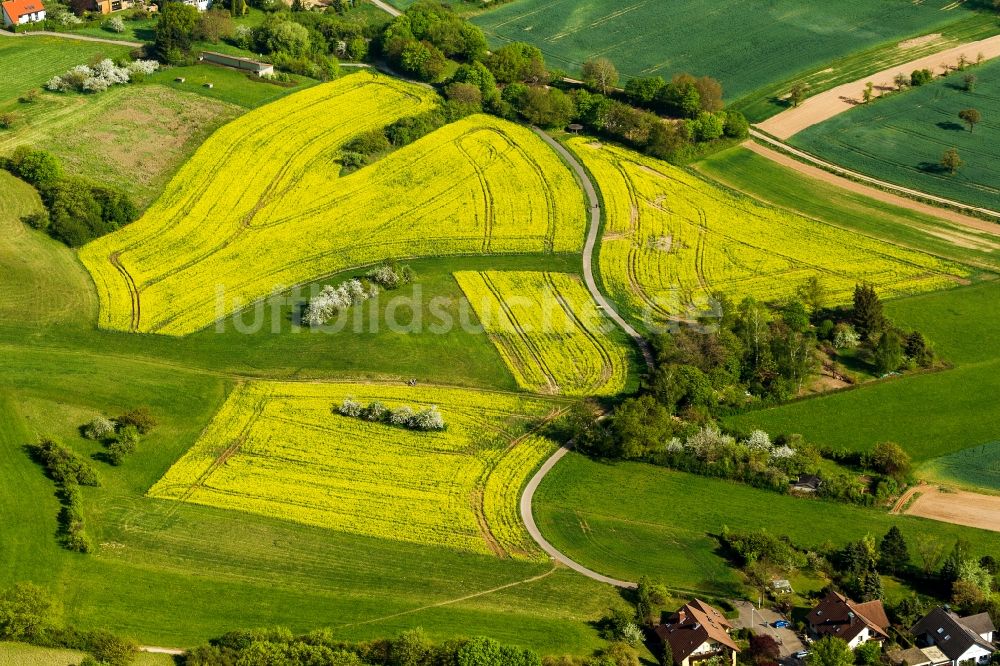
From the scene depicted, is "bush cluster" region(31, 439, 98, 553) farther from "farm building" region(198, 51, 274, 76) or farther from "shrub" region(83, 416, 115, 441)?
"farm building" region(198, 51, 274, 76)

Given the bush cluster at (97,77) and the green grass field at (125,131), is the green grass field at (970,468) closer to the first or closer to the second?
the green grass field at (125,131)

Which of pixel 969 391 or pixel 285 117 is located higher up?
pixel 285 117

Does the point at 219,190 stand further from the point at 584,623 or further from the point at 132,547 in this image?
the point at 584,623

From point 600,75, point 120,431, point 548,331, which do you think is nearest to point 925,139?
point 600,75

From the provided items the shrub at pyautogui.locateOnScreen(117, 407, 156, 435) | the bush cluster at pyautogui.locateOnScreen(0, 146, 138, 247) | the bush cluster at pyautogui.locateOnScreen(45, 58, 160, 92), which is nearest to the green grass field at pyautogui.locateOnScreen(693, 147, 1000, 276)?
the bush cluster at pyautogui.locateOnScreen(0, 146, 138, 247)

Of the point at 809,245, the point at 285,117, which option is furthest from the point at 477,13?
the point at 809,245

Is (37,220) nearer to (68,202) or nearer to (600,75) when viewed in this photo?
(68,202)

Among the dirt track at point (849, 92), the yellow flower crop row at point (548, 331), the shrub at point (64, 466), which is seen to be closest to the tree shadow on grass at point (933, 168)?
the dirt track at point (849, 92)
